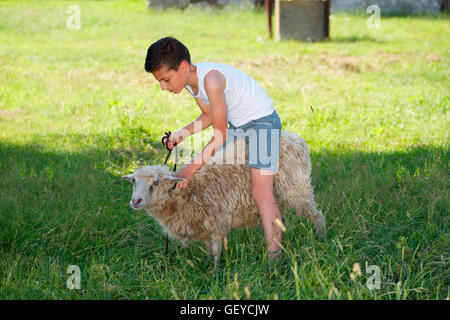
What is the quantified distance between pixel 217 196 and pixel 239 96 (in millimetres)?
780

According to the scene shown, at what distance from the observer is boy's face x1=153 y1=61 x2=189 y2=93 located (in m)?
3.56

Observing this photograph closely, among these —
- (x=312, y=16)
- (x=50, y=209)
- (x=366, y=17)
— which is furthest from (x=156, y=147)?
(x=366, y=17)

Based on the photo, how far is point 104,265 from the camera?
11.5ft

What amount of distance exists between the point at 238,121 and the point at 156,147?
2.32 m

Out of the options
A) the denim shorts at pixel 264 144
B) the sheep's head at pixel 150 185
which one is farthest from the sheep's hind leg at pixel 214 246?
the denim shorts at pixel 264 144

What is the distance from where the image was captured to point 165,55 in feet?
11.5

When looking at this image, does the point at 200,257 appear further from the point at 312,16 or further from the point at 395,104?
the point at 312,16

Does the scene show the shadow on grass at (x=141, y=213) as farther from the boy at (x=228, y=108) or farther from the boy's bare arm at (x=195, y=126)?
the boy's bare arm at (x=195, y=126)

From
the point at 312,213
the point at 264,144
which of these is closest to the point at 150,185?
the point at 264,144

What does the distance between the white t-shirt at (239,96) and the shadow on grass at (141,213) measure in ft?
2.93

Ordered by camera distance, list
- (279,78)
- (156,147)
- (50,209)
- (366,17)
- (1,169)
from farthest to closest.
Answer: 1. (366,17)
2. (279,78)
3. (156,147)
4. (1,169)
5. (50,209)

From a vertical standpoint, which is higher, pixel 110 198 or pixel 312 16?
pixel 312 16

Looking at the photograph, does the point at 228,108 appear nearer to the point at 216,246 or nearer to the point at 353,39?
the point at 216,246

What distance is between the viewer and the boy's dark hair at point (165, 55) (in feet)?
11.5
